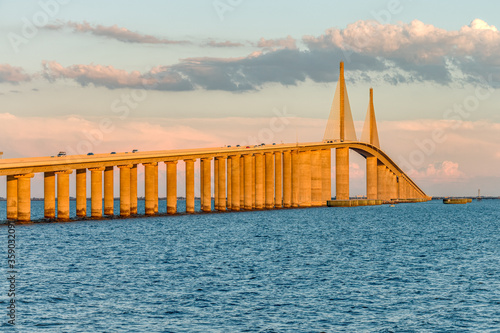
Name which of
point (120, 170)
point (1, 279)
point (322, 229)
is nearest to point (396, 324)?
point (1, 279)

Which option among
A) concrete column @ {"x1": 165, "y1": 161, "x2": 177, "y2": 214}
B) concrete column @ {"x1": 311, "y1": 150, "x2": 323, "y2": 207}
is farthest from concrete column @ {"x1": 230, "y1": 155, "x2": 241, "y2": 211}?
concrete column @ {"x1": 311, "y1": 150, "x2": 323, "y2": 207}

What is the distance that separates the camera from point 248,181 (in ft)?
540

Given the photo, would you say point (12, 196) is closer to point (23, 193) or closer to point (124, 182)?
point (23, 193)

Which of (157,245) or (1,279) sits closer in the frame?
(1,279)

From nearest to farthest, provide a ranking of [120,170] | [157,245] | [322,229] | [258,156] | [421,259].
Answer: [421,259] < [157,245] < [322,229] < [120,170] < [258,156]

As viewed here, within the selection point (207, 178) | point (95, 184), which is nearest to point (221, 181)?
point (207, 178)

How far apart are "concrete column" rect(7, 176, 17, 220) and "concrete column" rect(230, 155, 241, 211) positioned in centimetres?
6210

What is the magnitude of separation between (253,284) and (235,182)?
113m

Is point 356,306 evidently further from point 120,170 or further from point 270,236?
point 120,170

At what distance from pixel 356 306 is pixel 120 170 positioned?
8896cm

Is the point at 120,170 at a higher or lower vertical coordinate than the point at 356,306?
higher

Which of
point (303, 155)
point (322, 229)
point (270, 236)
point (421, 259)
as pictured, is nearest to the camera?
point (421, 259)

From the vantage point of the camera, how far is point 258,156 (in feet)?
550

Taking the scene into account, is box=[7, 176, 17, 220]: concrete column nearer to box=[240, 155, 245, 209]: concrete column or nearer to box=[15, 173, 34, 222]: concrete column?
box=[15, 173, 34, 222]: concrete column
